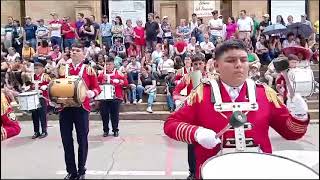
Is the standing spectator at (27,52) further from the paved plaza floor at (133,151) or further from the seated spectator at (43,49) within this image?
the paved plaza floor at (133,151)

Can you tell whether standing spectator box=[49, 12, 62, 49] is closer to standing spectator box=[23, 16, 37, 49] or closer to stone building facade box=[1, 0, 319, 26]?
standing spectator box=[23, 16, 37, 49]

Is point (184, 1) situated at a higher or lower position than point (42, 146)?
higher

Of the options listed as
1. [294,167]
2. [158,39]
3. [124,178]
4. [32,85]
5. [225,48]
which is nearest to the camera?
[294,167]

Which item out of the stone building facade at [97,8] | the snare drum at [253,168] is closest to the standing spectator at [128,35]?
the stone building facade at [97,8]

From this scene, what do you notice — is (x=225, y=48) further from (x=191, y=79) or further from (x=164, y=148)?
(x=164, y=148)

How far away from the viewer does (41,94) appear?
393 inches

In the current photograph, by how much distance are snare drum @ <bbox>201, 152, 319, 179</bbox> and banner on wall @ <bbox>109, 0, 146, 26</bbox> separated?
55.0 feet

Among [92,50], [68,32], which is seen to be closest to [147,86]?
[92,50]

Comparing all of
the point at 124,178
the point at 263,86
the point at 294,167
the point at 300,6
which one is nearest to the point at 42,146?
the point at 124,178

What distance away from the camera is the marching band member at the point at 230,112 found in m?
3.10

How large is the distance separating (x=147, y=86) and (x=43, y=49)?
12.0ft

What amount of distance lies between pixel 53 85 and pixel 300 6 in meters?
13.3

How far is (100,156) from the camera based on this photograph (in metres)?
8.52

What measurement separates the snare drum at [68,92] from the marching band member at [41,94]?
9.54ft
